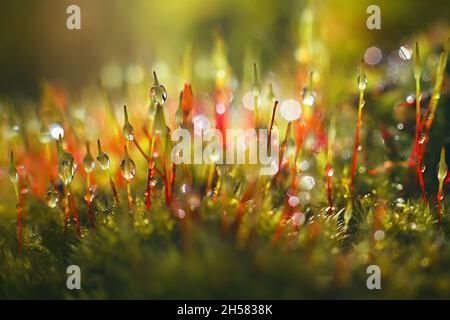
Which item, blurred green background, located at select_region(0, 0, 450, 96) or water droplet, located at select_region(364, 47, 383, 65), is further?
blurred green background, located at select_region(0, 0, 450, 96)

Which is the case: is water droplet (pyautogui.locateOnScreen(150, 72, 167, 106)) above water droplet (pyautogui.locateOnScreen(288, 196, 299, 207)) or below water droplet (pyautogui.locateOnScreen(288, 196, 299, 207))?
above

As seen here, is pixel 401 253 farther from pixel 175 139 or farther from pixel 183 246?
pixel 175 139

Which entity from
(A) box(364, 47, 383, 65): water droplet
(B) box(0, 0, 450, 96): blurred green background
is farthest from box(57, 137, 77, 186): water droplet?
(A) box(364, 47, 383, 65): water droplet

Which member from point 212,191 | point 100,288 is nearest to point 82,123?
point 212,191

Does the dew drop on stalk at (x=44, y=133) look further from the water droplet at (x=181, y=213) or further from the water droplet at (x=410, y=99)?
the water droplet at (x=410, y=99)

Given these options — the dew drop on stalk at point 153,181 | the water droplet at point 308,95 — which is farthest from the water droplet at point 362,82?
the dew drop on stalk at point 153,181

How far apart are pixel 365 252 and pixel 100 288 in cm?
52

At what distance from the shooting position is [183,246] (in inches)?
38.2

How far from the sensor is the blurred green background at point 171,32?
2.18 meters

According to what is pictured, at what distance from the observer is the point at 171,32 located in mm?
3074

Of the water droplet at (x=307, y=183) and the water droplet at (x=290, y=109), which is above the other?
the water droplet at (x=290, y=109)

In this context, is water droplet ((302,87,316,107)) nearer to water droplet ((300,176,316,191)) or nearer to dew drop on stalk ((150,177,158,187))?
water droplet ((300,176,316,191))

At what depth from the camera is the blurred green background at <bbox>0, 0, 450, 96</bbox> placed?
2.18 meters

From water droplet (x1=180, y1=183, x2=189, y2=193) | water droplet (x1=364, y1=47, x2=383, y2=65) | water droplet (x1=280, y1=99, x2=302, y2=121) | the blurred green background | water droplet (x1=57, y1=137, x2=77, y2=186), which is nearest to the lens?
water droplet (x1=57, y1=137, x2=77, y2=186)
